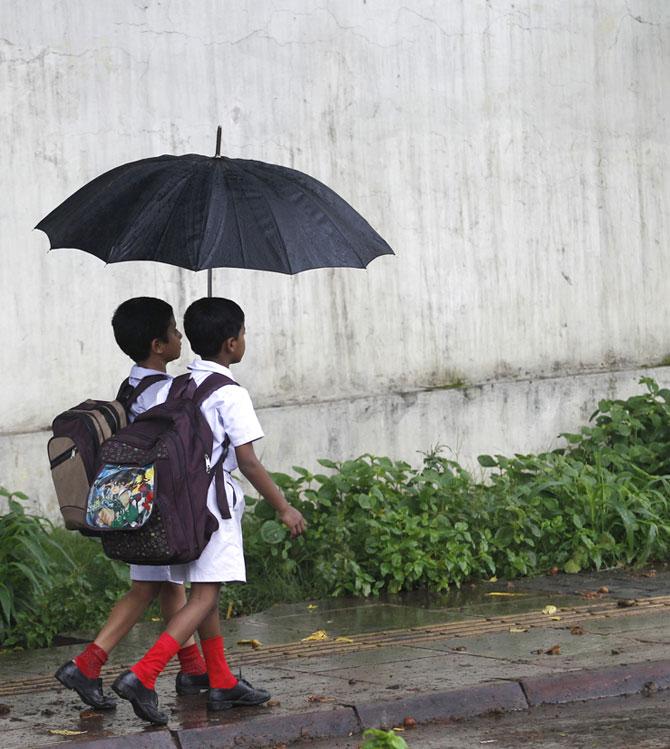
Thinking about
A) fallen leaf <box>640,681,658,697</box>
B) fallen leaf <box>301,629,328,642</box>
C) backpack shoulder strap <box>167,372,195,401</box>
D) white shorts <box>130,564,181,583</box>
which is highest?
backpack shoulder strap <box>167,372,195,401</box>

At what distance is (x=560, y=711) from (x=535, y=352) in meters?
5.10

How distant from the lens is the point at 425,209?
10.1m

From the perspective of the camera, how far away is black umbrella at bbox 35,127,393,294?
5.50m

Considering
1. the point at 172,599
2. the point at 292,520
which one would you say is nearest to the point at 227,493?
the point at 292,520

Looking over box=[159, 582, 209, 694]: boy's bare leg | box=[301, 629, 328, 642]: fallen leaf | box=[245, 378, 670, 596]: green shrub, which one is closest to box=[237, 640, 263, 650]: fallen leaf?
box=[301, 629, 328, 642]: fallen leaf

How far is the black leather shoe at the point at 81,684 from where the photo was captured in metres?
5.48

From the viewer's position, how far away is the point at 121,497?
5199 millimetres

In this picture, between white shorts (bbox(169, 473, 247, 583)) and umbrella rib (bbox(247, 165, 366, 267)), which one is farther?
umbrella rib (bbox(247, 165, 366, 267))

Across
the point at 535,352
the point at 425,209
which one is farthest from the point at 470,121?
the point at 535,352

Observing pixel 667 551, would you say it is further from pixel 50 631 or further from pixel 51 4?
pixel 51 4

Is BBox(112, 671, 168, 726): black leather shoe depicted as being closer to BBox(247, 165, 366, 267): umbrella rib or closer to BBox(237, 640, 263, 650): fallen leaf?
BBox(237, 640, 263, 650): fallen leaf

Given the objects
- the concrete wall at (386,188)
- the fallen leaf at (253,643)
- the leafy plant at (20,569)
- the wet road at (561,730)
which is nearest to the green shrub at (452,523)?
the concrete wall at (386,188)

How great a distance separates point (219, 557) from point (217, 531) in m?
0.10

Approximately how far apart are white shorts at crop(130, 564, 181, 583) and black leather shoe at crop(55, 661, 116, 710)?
16.1 inches
